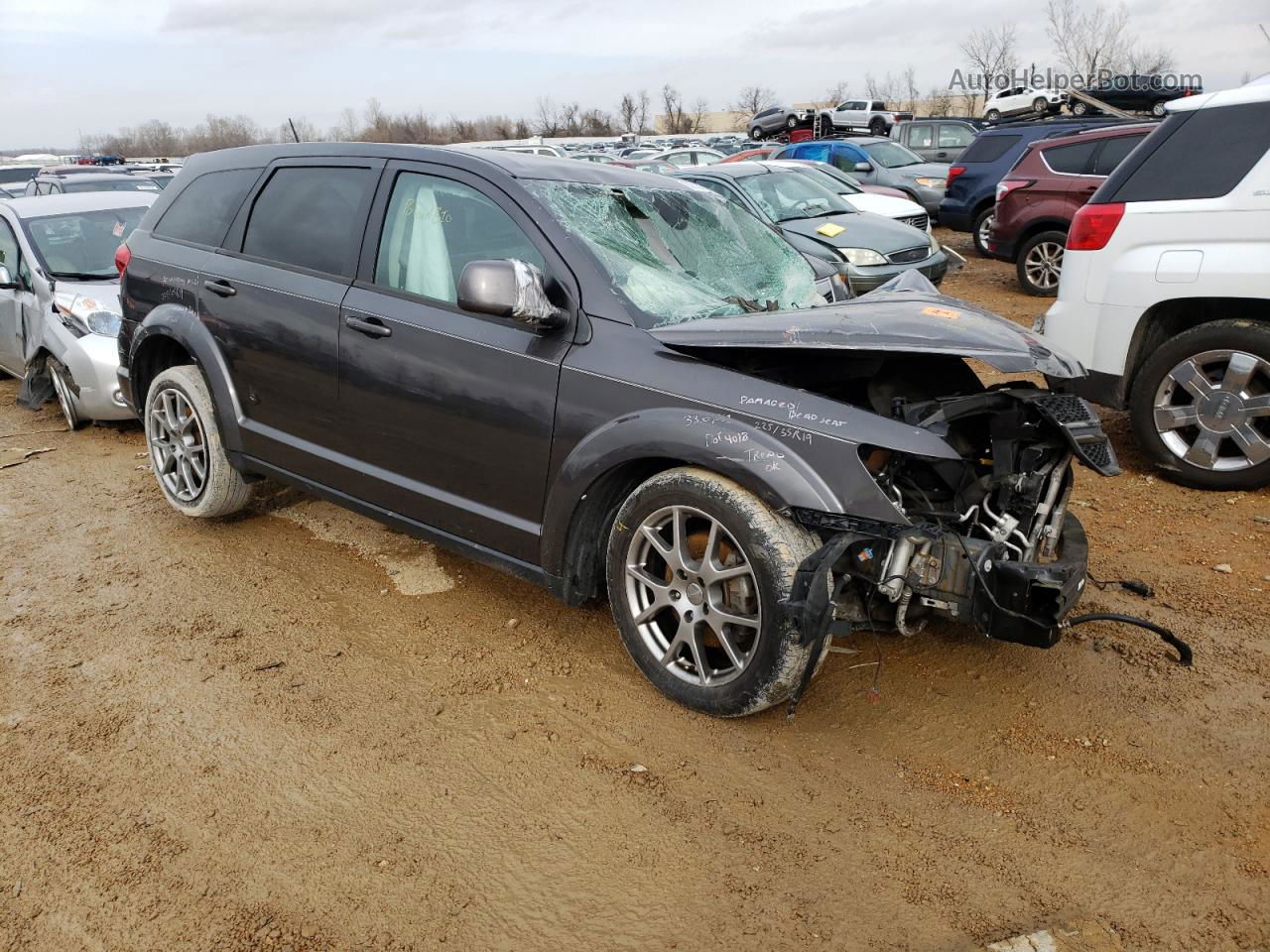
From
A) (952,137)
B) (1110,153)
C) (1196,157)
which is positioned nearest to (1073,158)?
(1110,153)

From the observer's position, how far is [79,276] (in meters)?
7.28

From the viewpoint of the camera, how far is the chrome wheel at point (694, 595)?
310 cm

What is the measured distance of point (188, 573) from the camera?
4.55 m

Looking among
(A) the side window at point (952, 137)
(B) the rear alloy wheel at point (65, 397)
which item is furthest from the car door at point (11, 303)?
(A) the side window at point (952, 137)

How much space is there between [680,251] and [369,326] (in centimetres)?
125

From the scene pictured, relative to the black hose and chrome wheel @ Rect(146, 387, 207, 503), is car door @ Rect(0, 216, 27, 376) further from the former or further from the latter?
the black hose

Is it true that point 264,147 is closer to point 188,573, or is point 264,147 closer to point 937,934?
point 188,573

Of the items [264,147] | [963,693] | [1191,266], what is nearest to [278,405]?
[264,147]

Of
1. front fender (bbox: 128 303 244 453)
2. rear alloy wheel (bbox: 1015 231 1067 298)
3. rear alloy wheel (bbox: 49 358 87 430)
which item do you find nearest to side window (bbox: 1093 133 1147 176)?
rear alloy wheel (bbox: 1015 231 1067 298)

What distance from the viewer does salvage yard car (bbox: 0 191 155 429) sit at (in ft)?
22.2

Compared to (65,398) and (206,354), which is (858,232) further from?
(65,398)

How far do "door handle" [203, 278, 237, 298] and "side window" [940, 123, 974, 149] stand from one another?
65.4 ft

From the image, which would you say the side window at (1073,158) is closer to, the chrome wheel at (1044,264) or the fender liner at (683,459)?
the chrome wheel at (1044,264)

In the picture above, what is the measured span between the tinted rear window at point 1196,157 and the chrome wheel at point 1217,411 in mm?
892
